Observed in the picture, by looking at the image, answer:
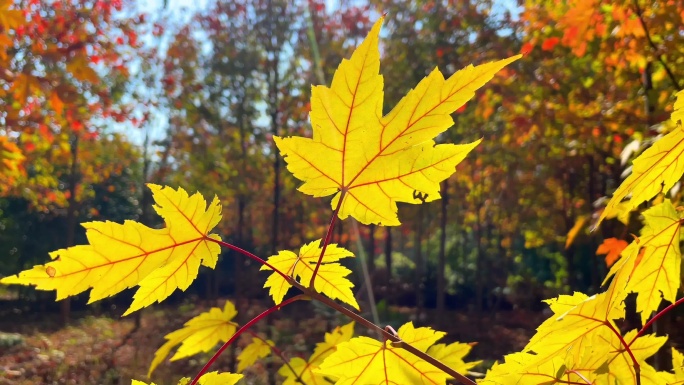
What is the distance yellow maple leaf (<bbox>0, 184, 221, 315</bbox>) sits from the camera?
1.78 feet

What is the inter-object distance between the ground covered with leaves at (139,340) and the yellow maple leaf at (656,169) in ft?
21.1

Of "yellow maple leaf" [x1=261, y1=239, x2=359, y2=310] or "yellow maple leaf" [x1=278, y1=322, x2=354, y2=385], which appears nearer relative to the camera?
"yellow maple leaf" [x1=261, y1=239, x2=359, y2=310]

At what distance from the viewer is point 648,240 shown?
618mm

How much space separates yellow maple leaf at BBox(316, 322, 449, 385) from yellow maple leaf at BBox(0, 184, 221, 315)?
0.66 feet

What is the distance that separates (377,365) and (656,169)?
399 mm

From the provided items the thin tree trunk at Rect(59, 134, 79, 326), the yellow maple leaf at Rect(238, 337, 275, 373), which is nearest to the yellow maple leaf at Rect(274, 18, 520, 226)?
the yellow maple leaf at Rect(238, 337, 275, 373)

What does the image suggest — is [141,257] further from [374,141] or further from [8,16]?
[8,16]

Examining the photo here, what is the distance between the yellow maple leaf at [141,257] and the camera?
0.54m

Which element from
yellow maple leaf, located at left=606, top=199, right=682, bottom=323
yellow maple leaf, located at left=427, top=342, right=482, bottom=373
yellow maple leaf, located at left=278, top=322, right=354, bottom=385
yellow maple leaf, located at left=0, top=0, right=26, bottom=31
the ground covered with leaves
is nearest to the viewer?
yellow maple leaf, located at left=606, top=199, right=682, bottom=323

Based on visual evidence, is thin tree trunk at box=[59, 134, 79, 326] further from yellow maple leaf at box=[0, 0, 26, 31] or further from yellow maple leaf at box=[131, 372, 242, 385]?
yellow maple leaf at box=[131, 372, 242, 385]

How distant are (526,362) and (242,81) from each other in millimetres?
10560

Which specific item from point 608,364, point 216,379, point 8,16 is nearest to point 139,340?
point 8,16

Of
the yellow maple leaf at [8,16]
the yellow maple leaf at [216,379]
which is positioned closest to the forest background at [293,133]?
the yellow maple leaf at [8,16]

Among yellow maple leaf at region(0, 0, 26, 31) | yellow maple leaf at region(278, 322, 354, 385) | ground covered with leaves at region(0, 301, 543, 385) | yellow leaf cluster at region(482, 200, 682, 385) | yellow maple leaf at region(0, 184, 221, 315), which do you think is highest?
yellow maple leaf at region(0, 0, 26, 31)
